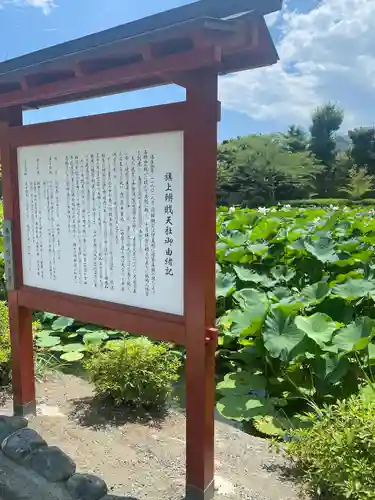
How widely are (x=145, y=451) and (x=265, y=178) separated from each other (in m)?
34.5

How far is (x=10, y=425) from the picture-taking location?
9.33ft

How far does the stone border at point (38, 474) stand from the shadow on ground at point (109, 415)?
45 cm

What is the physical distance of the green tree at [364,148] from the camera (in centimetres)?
3625

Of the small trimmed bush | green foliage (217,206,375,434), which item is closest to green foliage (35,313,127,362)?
the small trimmed bush

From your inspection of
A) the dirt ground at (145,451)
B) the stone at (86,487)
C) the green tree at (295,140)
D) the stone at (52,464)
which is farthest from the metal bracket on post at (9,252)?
the green tree at (295,140)

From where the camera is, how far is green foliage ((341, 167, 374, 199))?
3228cm

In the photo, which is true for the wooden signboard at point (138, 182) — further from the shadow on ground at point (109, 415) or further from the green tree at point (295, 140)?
the green tree at point (295, 140)

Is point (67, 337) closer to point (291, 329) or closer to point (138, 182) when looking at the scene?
point (291, 329)

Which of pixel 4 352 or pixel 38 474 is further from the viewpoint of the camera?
pixel 4 352

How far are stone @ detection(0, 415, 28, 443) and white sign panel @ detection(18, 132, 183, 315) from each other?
2.62 feet

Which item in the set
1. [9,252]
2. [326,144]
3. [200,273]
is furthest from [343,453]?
[326,144]

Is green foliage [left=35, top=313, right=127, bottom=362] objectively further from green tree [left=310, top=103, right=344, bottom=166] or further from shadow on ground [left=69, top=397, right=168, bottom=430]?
green tree [left=310, top=103, right=344, bottom=166]

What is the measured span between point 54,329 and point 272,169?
33052 millimetres

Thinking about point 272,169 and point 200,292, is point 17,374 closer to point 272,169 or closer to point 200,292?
point 200,292
